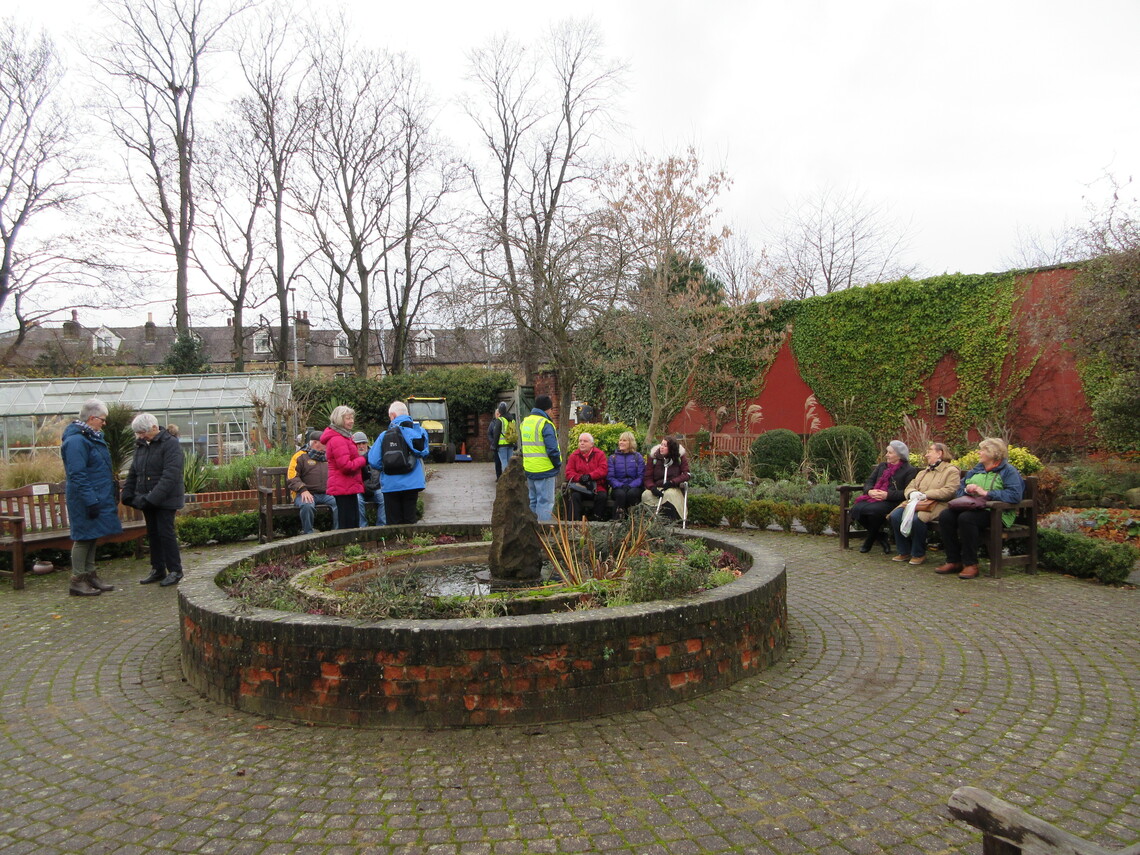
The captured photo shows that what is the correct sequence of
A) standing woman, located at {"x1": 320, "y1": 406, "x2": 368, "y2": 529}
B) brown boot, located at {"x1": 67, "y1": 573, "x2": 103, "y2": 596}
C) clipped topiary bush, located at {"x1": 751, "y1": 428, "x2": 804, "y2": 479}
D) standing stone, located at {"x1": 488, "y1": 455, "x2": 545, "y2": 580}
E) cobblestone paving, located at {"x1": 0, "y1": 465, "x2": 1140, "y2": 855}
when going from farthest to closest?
clipped topiary bush, located at {"x1": 751, "y1": 428, "x2": 804, "y2": 479}
standing woman, located at {"x1": 320, "y1": 406, "x2": 368, "y2": 529}
brown boot, located at {"x1": 67, "y1": 573, "x2": 103, "y2": 596}
standing stone, located at {"x1": 488, "y1": 455, "x2": 545, "y2": 580}
cobblestone paving, located at {"x1": 0, "y1": 465, "x2": 1140, "y2": 855}

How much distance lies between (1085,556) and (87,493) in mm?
9075

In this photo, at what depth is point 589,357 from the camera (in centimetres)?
1541

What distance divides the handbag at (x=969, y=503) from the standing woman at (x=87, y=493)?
782cm

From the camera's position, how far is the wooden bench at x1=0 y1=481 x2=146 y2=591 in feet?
23.6

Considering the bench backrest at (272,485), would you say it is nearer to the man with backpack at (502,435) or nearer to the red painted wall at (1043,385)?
the man with backpack at (502,435)

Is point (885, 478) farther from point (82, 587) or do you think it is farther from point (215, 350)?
point (215, 350)

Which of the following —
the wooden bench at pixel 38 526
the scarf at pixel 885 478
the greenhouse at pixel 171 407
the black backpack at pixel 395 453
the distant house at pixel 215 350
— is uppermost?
the distant house at pixel 215 350

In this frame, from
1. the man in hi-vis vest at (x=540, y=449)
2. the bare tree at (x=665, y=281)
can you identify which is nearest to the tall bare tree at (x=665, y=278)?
the bare tree at (x=665, y=281)

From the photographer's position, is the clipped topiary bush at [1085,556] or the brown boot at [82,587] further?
the brown boot at [82,587]

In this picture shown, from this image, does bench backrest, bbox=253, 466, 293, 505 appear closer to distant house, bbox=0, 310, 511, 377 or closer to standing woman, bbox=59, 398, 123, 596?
standing woman, bbox=59, 398, 123, 596

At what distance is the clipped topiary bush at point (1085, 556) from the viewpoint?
6586mm

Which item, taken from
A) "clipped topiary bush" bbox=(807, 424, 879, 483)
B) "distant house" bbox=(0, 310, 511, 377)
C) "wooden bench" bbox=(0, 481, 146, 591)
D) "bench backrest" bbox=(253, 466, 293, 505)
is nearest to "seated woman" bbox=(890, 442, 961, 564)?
"clipped topiary bush" bbox=(807, 424, 879, 483)

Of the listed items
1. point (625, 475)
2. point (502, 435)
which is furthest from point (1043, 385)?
point (502, 435)

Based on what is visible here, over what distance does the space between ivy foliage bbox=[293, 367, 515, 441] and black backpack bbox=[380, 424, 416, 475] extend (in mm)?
19875
